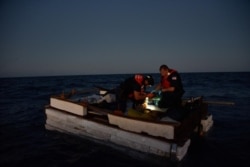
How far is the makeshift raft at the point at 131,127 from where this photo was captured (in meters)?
5.27

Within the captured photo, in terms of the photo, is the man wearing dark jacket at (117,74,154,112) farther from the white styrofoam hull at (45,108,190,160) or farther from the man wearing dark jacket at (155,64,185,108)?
the white styrofoam hull at (45,108,190,160)

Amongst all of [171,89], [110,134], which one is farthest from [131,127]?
[171,89]

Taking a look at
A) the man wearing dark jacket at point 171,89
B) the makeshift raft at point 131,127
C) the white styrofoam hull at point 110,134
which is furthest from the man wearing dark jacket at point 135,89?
the white styrofoam hull at point 110,134

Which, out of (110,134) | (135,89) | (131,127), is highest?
(135,89)

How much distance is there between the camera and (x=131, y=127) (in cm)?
591

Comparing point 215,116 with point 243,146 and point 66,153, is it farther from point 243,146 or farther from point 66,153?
point 66,153

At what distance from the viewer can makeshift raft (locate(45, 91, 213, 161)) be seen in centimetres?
527

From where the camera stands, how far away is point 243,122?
10.4 metres

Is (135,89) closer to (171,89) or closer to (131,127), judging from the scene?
(171,89)

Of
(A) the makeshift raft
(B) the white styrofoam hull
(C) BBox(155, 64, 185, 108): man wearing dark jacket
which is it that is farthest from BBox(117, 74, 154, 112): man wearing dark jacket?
(B) the white styrofoam hull

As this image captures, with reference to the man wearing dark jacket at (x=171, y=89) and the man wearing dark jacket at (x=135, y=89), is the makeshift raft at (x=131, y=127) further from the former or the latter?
the man wearing dark jacket at (x=135, y=89)

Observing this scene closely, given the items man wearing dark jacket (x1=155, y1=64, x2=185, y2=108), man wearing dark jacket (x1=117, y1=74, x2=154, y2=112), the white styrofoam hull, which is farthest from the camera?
man wearing dark jacket (x1=117, y1=74, x2=154, y2=112)

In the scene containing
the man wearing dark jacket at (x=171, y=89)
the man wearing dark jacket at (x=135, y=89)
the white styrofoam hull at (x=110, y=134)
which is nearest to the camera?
the white styrofoam hull at (x=110, y=134)

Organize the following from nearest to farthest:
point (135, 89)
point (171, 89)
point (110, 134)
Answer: point (110, 134) < point (171, 89) < point (135, 89)
